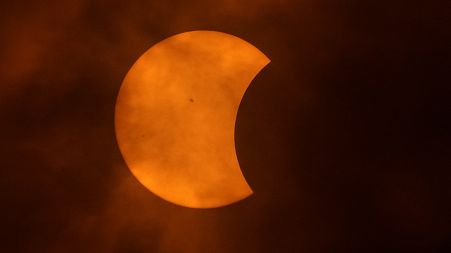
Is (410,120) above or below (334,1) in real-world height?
below

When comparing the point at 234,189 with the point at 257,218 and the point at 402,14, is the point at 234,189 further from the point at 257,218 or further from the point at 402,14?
the point at 402,14

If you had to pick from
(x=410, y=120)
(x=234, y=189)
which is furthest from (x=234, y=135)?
(x=410, y=120)

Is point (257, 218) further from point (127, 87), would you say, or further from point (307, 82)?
point (127, 87)

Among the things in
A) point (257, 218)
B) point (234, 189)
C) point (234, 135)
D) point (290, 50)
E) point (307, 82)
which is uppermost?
point (290, 50)

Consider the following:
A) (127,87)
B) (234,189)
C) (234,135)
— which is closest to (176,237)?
(234,189)

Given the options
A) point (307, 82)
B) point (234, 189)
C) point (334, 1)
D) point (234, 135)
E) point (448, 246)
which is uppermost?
point (334, 1)

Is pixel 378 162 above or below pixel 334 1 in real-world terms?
below
